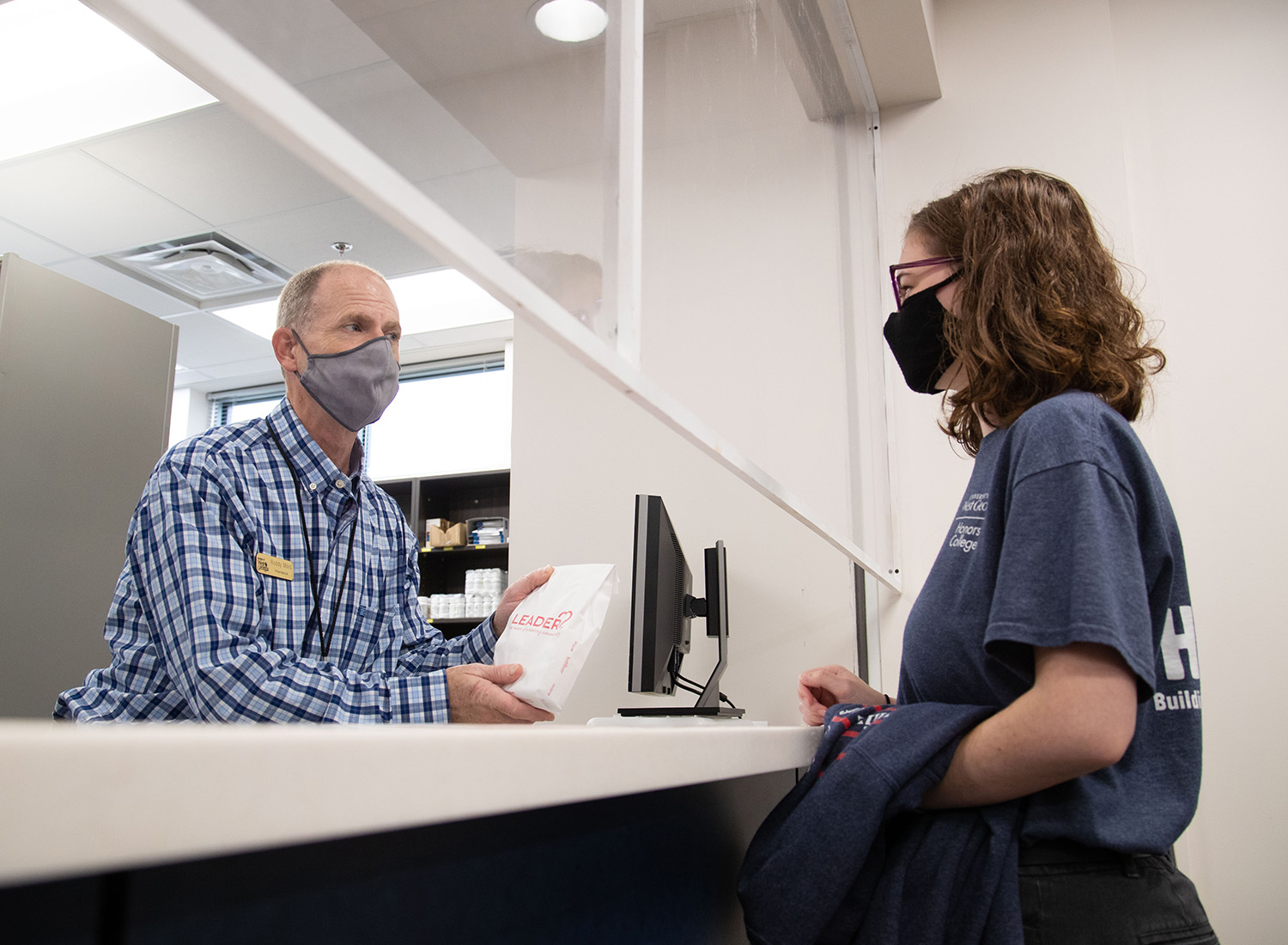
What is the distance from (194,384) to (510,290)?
6.55m

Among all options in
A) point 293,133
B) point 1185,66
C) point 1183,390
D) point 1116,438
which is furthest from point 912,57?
A: point 293,133

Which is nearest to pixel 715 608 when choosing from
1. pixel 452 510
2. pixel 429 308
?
pixel 452 510

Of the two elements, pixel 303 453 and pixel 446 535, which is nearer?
pixel 303 453

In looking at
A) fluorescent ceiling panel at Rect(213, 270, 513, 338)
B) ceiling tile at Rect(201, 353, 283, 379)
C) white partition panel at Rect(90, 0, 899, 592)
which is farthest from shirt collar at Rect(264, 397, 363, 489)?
ceiling tile at Rect(201, 353, 283, 379)

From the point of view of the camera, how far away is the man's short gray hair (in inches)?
57.3

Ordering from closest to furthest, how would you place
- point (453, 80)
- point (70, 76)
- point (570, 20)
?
point (453, 80) < point (570, 20) < point (70, 76)

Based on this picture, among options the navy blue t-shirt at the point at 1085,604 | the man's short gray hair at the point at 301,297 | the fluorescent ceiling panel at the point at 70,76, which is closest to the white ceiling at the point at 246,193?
the fluorescent ceiling panel at the point at 70,76

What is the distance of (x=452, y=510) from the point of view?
5.05 meters

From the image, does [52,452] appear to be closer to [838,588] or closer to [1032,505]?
[838,588]

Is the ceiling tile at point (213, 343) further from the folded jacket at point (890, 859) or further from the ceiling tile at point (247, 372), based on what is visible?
the folded jacket at point (890, 859)

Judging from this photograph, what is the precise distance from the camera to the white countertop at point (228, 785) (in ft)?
0.81

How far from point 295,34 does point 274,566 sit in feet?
3.06

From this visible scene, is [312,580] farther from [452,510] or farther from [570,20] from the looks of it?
[452,510]

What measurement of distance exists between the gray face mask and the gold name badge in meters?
0.24
